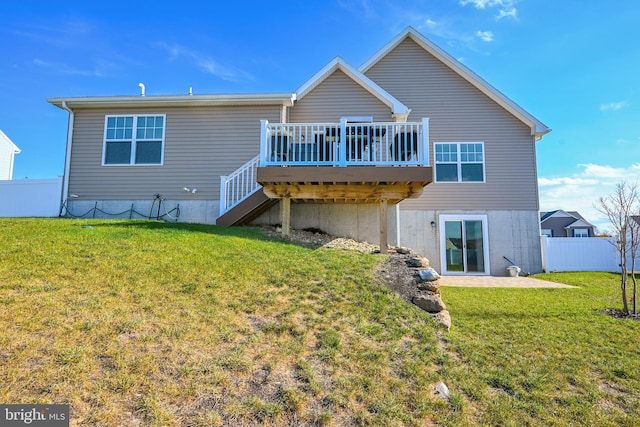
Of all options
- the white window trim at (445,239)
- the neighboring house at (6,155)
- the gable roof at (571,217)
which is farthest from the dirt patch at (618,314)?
the gable roof at (571,217)

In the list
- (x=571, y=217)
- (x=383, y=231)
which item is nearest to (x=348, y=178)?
(x=383, y=231)

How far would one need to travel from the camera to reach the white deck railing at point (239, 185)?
9180mm

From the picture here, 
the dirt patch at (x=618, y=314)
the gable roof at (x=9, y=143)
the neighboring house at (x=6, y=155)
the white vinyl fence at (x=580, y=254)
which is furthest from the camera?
the gable roof at (x=9, y=143)

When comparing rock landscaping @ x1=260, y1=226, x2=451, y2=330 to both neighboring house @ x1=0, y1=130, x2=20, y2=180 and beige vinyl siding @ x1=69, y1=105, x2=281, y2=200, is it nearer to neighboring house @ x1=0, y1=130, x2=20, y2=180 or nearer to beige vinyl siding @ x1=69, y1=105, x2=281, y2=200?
beige vinyl siding @ x1=69, y1=105, x2=281, y2=200

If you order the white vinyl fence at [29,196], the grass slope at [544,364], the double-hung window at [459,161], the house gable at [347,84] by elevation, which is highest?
the house gable at [347,84]

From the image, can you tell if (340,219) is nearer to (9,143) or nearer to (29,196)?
(29,196)

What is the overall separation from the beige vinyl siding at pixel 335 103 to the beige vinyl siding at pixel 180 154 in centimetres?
105

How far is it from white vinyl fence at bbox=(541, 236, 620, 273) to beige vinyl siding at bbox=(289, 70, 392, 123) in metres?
8.56

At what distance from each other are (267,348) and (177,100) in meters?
9.45

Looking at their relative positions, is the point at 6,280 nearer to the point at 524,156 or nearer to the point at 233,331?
the point at 233,331

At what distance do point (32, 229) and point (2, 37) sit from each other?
312 inches

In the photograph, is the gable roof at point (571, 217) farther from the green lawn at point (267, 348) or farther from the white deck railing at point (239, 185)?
the white deck railing at point (239, 185)

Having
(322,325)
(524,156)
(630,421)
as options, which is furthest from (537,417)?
(524,156)

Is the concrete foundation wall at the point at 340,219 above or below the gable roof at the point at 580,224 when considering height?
below
